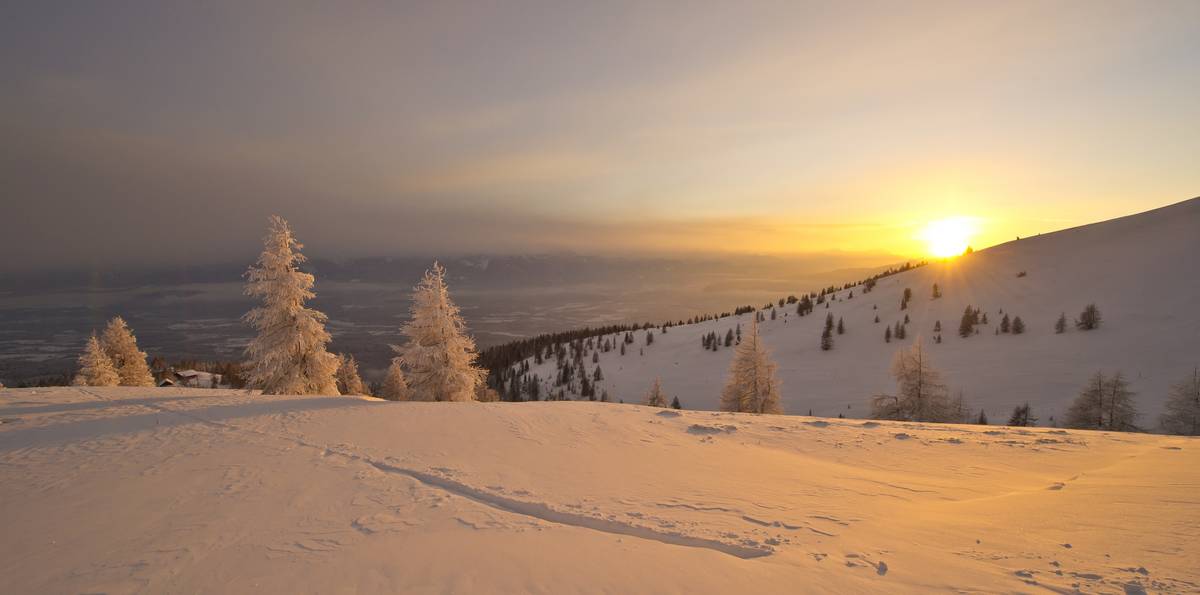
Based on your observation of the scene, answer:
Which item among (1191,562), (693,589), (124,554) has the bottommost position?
(124,554)

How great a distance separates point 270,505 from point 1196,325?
58.5 meters

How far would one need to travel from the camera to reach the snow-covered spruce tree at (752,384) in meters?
29.0

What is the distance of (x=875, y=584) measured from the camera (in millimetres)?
4656

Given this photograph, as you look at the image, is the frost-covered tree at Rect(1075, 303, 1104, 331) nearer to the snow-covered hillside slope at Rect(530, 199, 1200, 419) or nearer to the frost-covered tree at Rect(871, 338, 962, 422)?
the snow-covered hillside slope at Rect(530, 199, 1200, 419)

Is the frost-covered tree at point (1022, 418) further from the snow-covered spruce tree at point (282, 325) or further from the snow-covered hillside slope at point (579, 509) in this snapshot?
the snow-covered spruce tree at point (282, 325)

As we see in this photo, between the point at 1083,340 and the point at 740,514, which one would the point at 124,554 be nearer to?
the point at 740,514

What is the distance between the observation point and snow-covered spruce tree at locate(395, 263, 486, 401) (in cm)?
2614

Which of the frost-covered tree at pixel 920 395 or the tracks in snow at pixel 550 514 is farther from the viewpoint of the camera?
the frost-covered tree at pixel 920 395

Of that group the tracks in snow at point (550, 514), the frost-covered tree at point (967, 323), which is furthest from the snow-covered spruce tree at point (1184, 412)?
the tracks in snow at point (550, 514)

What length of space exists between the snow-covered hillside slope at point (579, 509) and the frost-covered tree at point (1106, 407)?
16531 mm

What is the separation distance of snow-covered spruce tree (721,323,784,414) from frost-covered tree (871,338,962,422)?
626 cm

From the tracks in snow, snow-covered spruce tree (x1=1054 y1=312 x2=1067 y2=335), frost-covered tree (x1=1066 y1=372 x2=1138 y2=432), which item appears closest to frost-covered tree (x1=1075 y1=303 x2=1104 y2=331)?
snow-covered spruce tree (x1=1054 y1=312 x2=1067 y2=335)

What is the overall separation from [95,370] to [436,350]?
28.7 meters

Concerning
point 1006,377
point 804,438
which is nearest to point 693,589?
point 804,438
